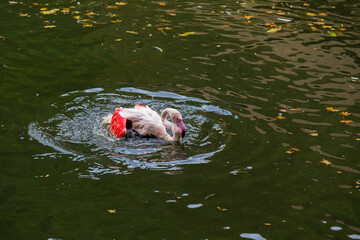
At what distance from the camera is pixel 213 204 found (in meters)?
6.50

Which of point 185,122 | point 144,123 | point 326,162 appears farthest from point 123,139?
point 326,162

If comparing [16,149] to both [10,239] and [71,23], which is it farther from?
[71,23]

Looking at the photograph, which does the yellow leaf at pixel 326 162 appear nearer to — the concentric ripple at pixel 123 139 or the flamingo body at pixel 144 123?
the concentric ripple at pixel 123 139

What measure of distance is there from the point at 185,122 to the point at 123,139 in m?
1.19

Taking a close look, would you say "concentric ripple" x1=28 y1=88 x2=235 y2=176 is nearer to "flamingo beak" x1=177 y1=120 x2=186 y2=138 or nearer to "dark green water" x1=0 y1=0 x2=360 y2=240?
"dark green water" x1=0 y1=0 x2=360 y2=240

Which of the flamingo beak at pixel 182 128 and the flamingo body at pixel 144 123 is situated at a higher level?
the flamingo beak at pixel 182 128

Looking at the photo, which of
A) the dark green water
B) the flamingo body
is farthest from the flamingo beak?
the dark green water

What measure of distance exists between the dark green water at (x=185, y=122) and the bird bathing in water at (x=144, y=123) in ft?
0.60

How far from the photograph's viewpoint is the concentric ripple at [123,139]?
7484 millimetres

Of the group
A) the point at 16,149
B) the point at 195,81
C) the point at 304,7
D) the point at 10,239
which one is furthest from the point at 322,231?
the point at 304,7

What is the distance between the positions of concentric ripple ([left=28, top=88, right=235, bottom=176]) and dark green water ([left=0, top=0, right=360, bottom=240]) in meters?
0.03

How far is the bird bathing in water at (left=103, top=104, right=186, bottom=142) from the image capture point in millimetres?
8234

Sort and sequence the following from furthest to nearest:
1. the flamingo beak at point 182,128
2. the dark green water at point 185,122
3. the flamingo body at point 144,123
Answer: the flamingo body at point 144,123, the flamingo beak at point 182,128, the dark green water at point 185,122

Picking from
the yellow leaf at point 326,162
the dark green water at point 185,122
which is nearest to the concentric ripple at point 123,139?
the dark green water at point 185,122
